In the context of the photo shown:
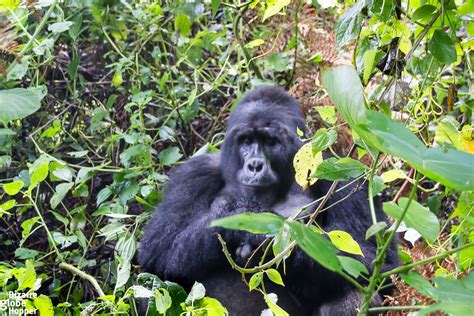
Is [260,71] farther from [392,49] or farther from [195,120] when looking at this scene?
[392,49]

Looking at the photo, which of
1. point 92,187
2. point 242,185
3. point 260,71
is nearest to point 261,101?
point 242,185

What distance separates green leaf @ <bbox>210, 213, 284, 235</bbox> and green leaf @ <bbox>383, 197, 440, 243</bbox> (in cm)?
17

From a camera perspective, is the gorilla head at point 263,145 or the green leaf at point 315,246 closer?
the green leaf at point 315,246

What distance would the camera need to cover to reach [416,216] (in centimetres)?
117

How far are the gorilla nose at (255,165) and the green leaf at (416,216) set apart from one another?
6.21 feet

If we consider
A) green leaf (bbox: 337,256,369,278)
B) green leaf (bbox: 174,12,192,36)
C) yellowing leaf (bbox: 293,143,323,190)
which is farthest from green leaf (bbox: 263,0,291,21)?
green leaf (bbox: 174,12,192,36)

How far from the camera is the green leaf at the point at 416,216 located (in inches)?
45.6

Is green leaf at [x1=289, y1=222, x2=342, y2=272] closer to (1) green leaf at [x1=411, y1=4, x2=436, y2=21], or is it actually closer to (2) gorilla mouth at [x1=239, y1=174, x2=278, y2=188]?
(1) green leaf at [x1=411, y1=4, x2=436, y2=21]

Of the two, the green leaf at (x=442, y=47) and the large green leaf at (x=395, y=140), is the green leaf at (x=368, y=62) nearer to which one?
the green leaf at (x=442, y=47)

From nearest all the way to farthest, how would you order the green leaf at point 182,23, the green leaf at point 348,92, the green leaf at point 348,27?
the green leaf at point 348,92
the green leaf at point 348,27
the green leaf at point 182,23

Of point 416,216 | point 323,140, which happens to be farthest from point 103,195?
point 416,216

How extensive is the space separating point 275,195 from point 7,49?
1267mm

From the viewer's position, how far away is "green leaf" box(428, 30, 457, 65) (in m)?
1.72
